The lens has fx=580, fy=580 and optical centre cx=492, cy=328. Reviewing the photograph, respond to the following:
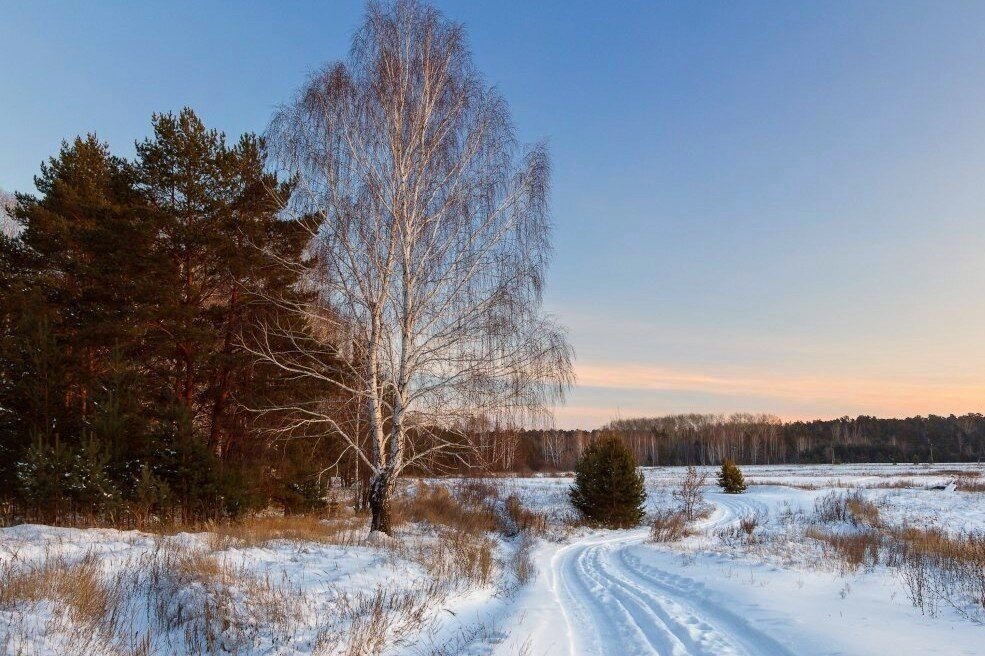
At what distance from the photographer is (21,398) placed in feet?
44.7

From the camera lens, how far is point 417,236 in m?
11.8

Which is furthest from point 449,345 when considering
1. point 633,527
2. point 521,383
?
point 633,527

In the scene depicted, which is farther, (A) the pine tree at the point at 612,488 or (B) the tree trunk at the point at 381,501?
(A) the pine tree at the point at 612,488

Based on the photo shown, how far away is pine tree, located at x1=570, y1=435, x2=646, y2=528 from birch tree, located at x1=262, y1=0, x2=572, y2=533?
14.3m

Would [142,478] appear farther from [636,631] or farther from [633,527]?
[633,527]

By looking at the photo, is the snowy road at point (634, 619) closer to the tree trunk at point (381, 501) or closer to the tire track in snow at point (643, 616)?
the tire track in snow at point (643, 616)

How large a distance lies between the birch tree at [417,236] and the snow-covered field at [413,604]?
3.03m

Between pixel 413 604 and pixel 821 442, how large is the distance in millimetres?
121632

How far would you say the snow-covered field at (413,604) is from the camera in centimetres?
552

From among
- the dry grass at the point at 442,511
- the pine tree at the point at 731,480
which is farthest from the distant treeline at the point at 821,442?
the dry grass at the point at 442,511

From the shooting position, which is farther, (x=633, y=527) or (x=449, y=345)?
(x=633, y=527)

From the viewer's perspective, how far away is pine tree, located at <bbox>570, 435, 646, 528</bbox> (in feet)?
80.6

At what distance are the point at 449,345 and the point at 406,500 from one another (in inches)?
448

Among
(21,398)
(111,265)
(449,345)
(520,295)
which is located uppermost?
(111,265)
